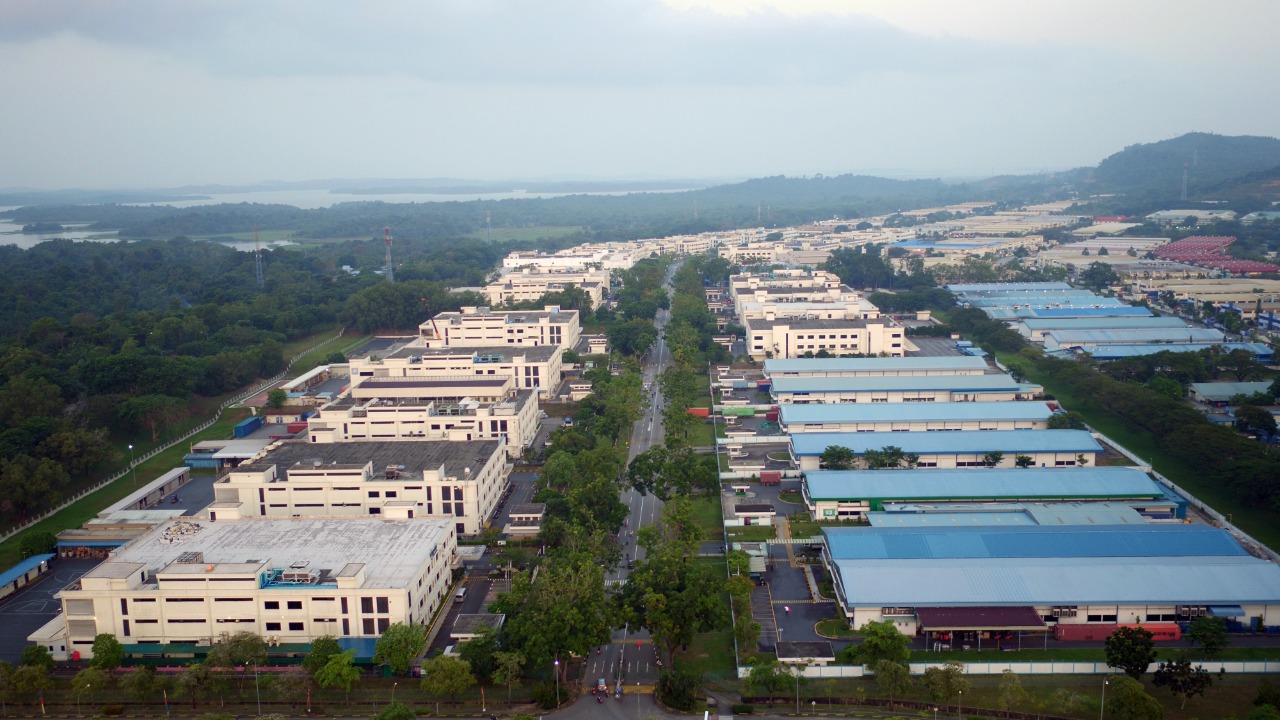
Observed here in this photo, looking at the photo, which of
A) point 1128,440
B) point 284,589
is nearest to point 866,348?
point 1128,440

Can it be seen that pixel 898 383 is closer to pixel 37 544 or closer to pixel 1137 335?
A: pixel 1137 335

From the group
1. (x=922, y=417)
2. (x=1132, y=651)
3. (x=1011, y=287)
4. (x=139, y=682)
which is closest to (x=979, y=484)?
(x=922, y=417)

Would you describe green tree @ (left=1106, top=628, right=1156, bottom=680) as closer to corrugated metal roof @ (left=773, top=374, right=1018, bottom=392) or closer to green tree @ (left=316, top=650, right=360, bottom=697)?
green tree @ (left=316, top=650, right=360, bottom=697)

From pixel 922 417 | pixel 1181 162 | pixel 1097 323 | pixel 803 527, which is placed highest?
pixel 1181 162

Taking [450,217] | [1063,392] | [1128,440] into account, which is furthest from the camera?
[450,217]

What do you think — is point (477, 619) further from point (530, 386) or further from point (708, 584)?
point (530, 386)
